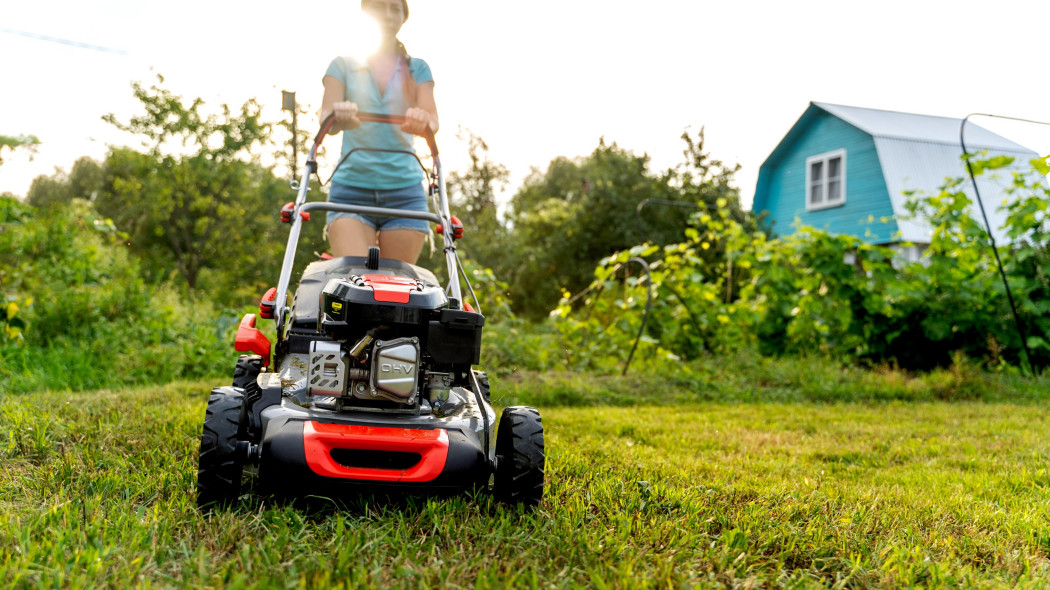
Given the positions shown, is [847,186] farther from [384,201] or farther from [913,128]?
[384,201]

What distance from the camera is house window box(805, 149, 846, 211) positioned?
13562mm

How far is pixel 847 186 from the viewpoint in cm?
1342

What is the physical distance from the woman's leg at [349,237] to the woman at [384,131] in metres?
0.03

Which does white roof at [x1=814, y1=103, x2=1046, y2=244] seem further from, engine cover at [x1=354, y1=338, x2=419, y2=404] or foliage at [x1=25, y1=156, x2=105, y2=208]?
foliage at [x1=25, y1=156, x2=105, y2=208]

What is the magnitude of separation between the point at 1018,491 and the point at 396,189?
100 inches

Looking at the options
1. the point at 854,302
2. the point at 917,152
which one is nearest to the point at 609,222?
the point at 917,152

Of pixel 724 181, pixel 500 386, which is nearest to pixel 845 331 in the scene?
pixel 500 386

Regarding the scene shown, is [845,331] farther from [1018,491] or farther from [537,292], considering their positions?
[537,292]

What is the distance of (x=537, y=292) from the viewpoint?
49.1 feet

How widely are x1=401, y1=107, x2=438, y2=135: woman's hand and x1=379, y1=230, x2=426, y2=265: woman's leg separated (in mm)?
Answer: 401

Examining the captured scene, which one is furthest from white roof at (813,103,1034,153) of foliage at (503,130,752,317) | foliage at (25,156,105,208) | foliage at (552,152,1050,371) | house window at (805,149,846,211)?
foliage at (25,156,105,208)

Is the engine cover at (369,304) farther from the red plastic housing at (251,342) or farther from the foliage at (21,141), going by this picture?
the foliage at (21,141)

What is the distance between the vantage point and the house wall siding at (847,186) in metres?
12.8

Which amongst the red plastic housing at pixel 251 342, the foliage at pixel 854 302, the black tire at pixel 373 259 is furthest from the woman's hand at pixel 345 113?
the foliage at pixel 854 302
